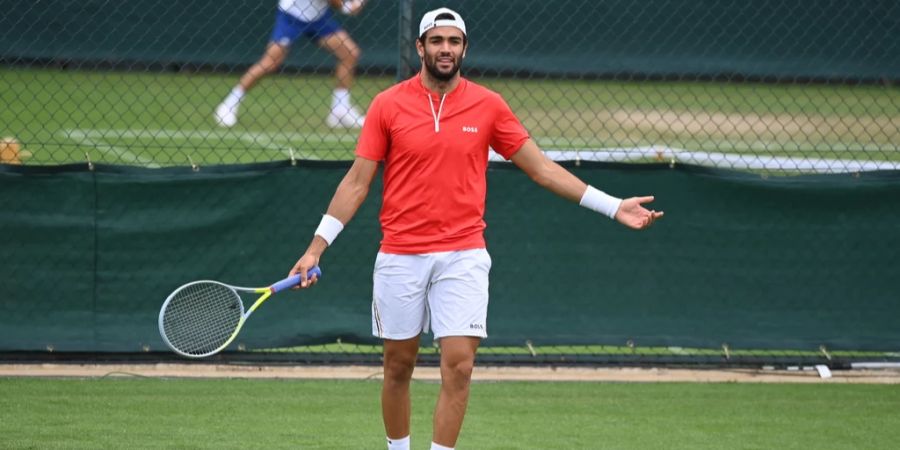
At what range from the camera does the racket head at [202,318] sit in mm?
5766

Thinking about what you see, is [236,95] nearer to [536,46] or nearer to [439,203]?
[536,46]

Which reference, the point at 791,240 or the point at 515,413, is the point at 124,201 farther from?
the point at 791,240

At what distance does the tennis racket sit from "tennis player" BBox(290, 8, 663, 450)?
20.4 inches

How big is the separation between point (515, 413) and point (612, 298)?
47.2 inches

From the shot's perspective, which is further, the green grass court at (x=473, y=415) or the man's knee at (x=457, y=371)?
the green grass court at (x=473, y=415)

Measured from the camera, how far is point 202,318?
230 inches

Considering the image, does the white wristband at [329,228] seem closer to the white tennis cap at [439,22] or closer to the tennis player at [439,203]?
the tennis player at [439,203]

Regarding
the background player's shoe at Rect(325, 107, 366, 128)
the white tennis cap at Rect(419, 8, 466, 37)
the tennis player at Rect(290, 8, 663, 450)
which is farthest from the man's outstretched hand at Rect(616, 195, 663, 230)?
the background player's shoe at Rect(325, 107, 366, 128)

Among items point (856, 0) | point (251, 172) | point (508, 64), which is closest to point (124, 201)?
point (251, 172)

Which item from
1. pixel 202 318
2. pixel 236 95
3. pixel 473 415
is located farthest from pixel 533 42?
pixel 236 95

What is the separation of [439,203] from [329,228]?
0.44m

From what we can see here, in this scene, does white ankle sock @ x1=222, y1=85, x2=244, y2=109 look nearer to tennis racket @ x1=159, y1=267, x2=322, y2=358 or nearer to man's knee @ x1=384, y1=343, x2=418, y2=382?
tennis racket @ x1=159, y1=267, x2=322, y2=358

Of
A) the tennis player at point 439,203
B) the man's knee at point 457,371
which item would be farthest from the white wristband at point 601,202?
the man's knee at point 457,371

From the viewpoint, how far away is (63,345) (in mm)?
7750
